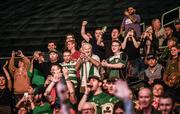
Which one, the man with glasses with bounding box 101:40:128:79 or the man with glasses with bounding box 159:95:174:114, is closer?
the man with glasses with bounding box 159:95:174:114

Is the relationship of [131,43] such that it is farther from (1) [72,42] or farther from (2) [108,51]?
(1) [72,42]

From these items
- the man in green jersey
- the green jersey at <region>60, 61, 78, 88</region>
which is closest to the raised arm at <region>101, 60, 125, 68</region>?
the green jersey at <region>60, 61, 78, 88</region>

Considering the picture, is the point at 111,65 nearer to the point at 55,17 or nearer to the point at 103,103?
the point at 103,103

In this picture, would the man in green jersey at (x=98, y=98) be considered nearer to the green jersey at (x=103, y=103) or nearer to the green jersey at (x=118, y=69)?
the green jersey at (x=103, y=103)

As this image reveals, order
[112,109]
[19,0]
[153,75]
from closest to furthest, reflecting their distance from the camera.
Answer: [112,109], [153,75], [19,0]

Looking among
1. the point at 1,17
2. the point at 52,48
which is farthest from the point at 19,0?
the point at 52,48

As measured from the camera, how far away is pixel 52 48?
11.4 m

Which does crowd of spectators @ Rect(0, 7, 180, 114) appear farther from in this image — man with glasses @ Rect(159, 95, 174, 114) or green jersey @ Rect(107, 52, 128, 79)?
man with glasses @ Rect(159, 95, 174, 114)

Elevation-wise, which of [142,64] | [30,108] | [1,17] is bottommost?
[30,108]

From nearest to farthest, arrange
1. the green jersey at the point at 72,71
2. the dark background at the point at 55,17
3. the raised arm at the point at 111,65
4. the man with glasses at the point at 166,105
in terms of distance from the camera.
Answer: the man with glasses at the point at 166,105 < the raised arm at the point at 111,65 < the green jersey at the point at 72,71 < the dark background at the point at 55,17

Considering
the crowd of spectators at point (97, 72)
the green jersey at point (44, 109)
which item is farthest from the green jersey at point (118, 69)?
the green jersey at point (44, 109)

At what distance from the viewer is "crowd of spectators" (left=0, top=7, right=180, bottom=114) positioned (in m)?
9.04

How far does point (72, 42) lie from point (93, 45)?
0.57 m

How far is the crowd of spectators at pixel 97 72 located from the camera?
9.04 m
